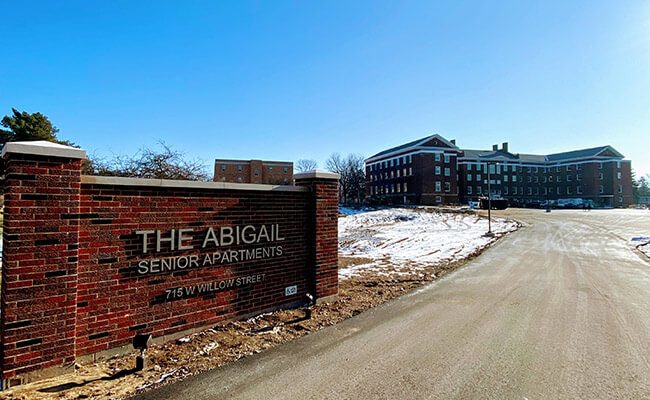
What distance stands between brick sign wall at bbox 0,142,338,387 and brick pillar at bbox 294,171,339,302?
0.08m

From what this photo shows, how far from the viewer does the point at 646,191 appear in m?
126

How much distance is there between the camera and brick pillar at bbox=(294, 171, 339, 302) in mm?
7094

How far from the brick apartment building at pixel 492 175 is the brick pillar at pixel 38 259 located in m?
66.4

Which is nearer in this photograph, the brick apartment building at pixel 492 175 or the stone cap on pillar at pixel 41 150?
the stone cap on pillar at pixel 41 150

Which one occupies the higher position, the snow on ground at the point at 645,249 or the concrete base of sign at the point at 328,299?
the concrete base of sign at the point at 328,299

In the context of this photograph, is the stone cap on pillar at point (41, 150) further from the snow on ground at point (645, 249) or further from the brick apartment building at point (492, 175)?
the brick apartment building at point (492, 175)

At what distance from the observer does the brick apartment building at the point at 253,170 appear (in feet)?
238

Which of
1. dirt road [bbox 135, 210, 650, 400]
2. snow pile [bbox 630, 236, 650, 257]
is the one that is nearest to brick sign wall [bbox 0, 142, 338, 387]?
dirt road [bbox 135, 210, 650, 400]

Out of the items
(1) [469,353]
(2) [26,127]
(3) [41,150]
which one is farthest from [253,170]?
(1) [469,353]

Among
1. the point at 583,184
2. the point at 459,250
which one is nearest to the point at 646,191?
the point at 583,184

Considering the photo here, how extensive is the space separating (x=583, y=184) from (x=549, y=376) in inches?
3982

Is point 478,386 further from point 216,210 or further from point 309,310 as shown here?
point 216,210

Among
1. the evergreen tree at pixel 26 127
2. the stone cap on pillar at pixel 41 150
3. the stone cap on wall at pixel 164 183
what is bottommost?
the stone cap on wall at pixel 164 183

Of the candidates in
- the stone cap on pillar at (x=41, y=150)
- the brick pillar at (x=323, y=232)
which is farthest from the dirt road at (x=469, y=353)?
the stone cap on pillar at (x=41, y=150)
